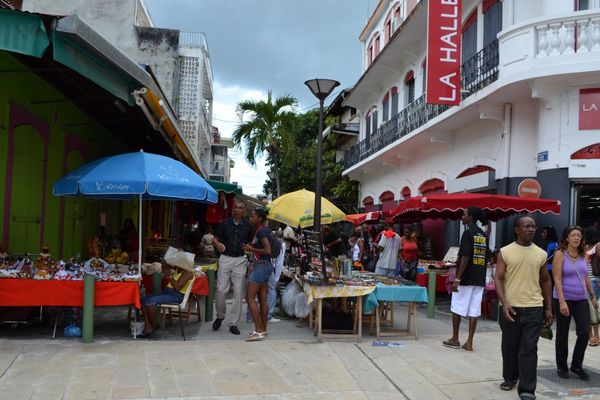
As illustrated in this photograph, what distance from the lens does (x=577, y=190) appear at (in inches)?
434

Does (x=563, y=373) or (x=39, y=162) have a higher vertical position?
(x=39, y=162)

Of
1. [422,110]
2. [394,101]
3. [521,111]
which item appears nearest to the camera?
[521,111]

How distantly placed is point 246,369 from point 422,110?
40.8 ft

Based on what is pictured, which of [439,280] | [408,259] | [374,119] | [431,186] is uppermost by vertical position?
[374,119]

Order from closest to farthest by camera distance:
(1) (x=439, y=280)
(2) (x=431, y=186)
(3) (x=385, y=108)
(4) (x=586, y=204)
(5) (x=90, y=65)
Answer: (5) (x=90, y=65), (4) (x=586, y=204), (1) (x=439, y=280), (2) (x=431, y=186), (3) (x=385, y=108)

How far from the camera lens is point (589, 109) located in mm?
10766

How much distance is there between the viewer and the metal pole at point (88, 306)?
648 cm

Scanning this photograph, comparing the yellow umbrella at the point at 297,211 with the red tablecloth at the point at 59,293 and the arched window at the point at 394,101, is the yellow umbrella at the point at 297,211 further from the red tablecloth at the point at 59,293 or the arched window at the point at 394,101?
the arched window at the point at 394,101

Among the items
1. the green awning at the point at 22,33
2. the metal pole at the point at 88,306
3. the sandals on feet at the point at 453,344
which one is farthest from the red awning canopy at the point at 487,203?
the green awning at the point at 22,33

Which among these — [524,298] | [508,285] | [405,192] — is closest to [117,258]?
[508,285]

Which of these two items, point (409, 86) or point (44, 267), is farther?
point (409, 86)

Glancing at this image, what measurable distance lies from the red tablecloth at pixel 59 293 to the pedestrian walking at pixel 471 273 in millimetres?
4166

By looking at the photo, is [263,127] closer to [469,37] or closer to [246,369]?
[469,37]

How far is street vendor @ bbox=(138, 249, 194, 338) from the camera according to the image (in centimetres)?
695
